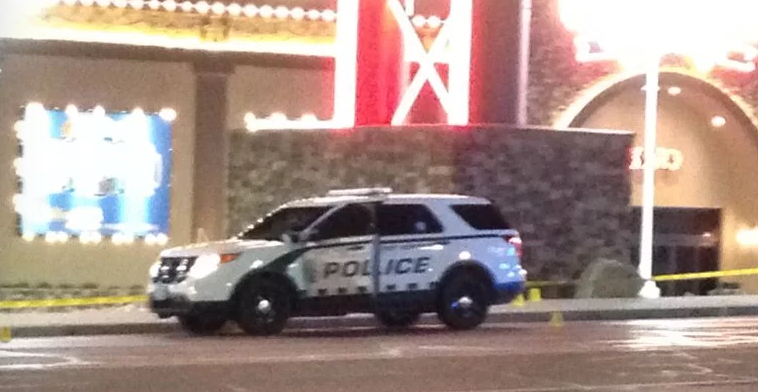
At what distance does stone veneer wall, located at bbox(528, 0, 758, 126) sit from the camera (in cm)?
3388

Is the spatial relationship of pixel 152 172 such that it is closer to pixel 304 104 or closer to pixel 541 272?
pixel 304 104

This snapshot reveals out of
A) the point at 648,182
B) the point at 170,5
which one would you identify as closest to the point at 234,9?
the point at 170,5

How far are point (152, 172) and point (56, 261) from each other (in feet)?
7.99

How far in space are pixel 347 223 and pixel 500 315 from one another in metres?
4.25

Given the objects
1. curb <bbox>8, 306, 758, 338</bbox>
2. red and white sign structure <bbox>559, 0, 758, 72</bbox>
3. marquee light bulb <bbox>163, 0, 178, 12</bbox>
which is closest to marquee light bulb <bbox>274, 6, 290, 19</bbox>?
marquee light bulb <bbox>163, 0, 178, 12</bbox>

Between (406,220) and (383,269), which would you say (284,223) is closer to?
(383,269)

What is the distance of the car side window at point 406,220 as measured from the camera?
23672 millimetres

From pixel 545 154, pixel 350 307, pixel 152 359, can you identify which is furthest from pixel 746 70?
pixel 152 359

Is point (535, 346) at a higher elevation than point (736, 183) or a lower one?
lower

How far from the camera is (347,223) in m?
23.5

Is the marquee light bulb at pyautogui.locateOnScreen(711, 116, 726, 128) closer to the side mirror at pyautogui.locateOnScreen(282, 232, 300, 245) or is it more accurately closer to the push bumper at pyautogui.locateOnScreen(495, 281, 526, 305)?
the push bumper at pyautogui.locateOnScreen(495, 281, 526, 305)

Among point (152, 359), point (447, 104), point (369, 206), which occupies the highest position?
point (447, 104)

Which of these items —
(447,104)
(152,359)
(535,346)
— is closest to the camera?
(152,359)

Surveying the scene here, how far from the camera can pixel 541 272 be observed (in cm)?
3191
